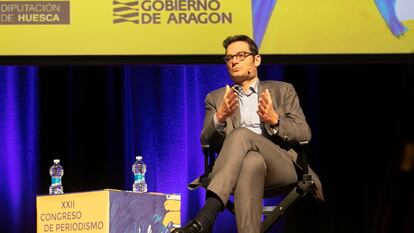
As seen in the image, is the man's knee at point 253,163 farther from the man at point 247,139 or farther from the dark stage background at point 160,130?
the dark stage background at point 160,130

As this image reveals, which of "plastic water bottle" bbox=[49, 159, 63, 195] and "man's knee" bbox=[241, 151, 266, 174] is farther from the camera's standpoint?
"plastic water bottle" bbox=[49, 159, 63, 195]

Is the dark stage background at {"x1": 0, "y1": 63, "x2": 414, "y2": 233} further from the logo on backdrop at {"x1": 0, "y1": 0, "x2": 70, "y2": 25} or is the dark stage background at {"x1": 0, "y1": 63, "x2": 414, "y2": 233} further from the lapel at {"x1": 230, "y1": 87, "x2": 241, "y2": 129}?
the lapel at {"x1": 230, "y1": 87, "x2": 241, "y2": 129}

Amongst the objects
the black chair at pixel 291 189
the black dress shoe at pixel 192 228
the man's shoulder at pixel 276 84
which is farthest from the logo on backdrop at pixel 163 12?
the black dress shoe at pixel 192 228

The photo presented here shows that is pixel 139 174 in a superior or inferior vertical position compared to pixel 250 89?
inferior

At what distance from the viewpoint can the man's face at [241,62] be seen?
2725 millimetres

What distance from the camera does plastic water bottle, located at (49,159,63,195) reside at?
332cm

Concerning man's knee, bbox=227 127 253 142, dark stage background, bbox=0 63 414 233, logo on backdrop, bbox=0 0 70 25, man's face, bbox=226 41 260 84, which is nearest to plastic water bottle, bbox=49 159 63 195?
dark stage background, bbox=0 63 414 233

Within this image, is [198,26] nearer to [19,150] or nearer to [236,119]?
[236,119]

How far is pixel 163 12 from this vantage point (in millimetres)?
3363

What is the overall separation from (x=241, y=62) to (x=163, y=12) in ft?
2.69

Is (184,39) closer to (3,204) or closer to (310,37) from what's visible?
(310,37)

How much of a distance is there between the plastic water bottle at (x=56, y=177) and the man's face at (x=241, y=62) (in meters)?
1.20

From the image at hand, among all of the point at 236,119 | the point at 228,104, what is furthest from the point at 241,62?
the point at 228,104

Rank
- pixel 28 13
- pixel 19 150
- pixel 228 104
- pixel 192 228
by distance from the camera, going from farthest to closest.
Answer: pixel 19 150 < pixel 28 13 < pixel 228 104 < pixel 192 228
